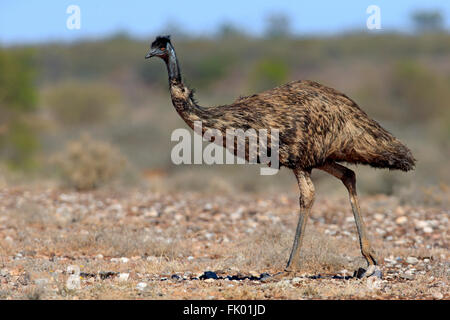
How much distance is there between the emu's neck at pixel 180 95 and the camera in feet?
21.0

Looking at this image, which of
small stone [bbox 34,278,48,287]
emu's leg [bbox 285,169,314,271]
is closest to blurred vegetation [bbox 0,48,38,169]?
emu's leg [bbox 285,169,314,271]

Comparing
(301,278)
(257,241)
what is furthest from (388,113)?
(301,278)

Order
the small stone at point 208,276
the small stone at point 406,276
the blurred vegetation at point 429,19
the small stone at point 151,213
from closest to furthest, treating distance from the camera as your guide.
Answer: the small stone at point 208,276, the small stone at point 406,276, the small stone at point 151,213, the blurred vegetation at point 429,19

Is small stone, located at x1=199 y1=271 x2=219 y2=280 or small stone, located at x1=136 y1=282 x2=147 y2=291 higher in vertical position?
small stone, located at x1=136 y1=282 x2=147 y2=291

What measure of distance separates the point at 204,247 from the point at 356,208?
2.35 m

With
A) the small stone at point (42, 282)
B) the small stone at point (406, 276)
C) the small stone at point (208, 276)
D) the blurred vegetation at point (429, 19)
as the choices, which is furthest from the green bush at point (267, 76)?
the blurred vegetation at point (429, 19)

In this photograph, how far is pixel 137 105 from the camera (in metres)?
37.6

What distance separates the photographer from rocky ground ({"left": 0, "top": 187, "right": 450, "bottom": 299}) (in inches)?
232

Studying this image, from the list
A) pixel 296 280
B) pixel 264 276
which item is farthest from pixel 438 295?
pixel 264 276

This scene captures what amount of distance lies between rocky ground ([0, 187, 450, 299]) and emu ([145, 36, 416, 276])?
631 mm

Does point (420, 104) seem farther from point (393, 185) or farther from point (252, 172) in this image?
point (393, 185)

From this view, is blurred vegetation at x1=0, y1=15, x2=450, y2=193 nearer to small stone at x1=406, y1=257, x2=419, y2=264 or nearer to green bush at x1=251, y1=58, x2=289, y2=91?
green bush at x1=251, y1=58, x2=289, y2=91

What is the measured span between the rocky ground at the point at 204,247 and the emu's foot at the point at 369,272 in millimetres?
82

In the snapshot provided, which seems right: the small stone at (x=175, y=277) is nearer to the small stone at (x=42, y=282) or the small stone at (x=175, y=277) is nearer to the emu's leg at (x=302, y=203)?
the emu's leg at (x=302, y=203)
